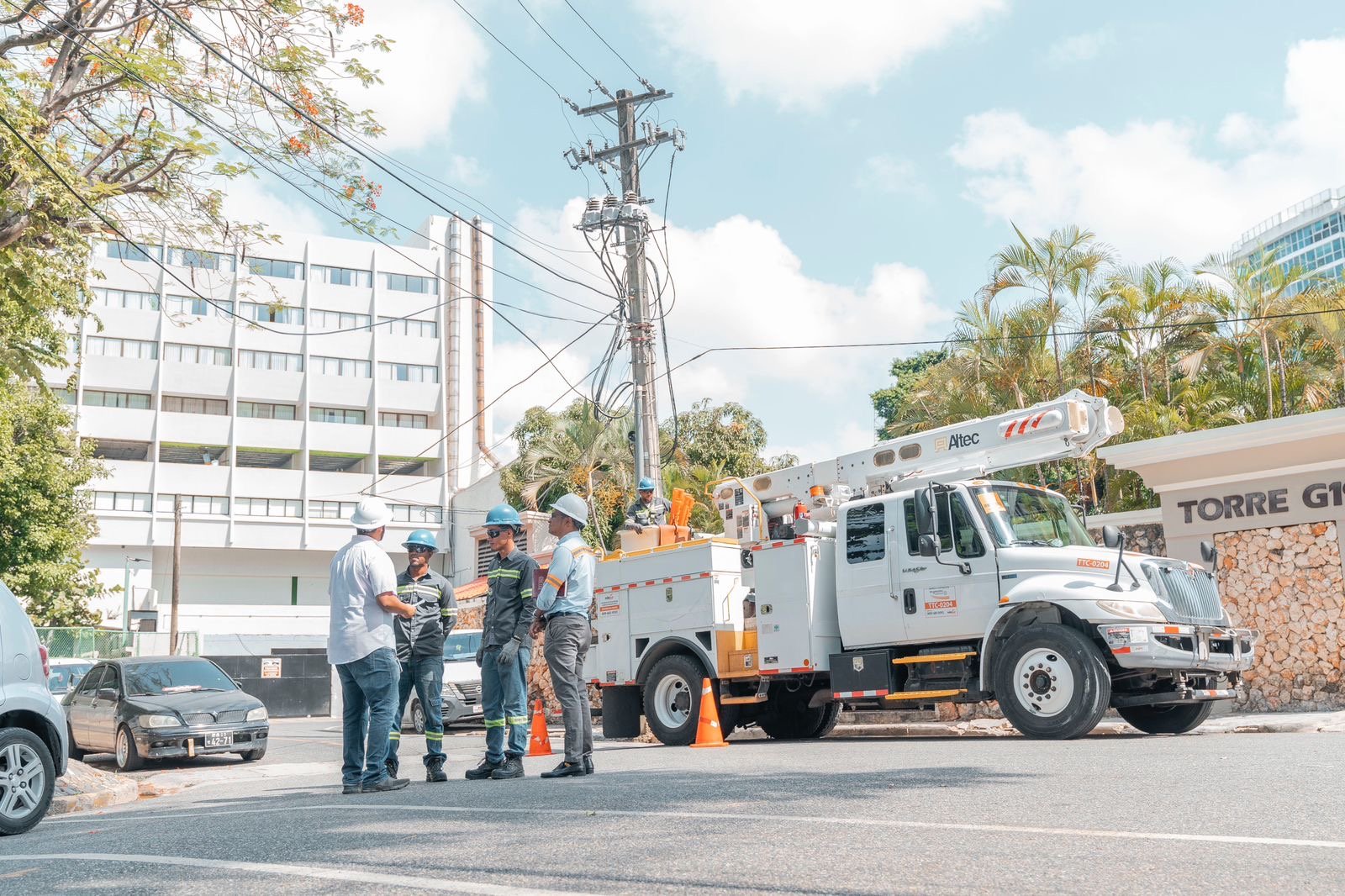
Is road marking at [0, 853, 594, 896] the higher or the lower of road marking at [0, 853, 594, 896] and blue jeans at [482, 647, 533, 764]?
the lower

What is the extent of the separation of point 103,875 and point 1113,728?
10.5m

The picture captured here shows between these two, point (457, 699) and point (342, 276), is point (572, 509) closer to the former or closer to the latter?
point (457, 699)

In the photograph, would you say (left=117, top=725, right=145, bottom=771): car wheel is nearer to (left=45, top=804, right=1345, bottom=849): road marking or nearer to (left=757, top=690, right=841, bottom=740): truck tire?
(left=757, top=690, right=841, bottom=740): truck tire

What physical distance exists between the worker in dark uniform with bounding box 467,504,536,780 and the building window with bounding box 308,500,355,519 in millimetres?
50329

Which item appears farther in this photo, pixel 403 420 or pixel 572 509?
pixel 403 420

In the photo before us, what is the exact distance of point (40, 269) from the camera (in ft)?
37.1

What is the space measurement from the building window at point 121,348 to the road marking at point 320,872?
54511mm

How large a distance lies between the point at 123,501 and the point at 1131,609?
172 ft

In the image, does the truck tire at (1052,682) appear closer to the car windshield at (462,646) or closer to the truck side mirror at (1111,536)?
the truck side mirror at (1111,536)

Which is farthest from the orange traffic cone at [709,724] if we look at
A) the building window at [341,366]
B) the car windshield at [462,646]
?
the building window at [341,366]

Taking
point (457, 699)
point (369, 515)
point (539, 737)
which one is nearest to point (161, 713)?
point (539, 737)

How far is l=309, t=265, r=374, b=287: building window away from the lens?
197ft

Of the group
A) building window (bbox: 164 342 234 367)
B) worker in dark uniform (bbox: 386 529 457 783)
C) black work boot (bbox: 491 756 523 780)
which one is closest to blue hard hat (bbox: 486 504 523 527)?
worker in dark uniform (bbox: 386 529 457 783)

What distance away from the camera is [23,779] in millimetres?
7441
